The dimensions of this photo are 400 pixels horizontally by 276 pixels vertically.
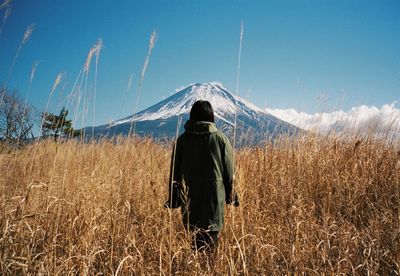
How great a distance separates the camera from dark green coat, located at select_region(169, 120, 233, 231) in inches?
100.0

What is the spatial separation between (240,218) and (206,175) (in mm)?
646

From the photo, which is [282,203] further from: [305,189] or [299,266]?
[299,266]

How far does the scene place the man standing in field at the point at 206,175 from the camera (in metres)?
2.54

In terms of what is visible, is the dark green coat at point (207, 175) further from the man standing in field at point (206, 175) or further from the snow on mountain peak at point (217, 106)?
the snow on mountain peak at point (217, 106)

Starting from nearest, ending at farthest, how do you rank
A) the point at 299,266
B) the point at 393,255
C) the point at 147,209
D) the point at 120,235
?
the point at 299,266
the point at 393,255
the point at 120,235
the point at 147,209

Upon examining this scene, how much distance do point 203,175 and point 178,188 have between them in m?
0.30

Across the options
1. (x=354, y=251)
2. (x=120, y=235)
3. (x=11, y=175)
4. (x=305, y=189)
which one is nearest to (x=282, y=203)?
(x=305, y=189)

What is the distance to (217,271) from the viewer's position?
203 centimetres

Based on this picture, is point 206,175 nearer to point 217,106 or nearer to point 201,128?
point 201,128

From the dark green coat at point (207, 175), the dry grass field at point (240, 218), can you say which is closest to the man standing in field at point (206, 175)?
the dark green coat at point (207, 175)

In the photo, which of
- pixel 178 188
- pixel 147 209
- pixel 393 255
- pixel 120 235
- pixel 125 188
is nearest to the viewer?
pixel 393 255

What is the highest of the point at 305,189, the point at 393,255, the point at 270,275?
the point at 305,189

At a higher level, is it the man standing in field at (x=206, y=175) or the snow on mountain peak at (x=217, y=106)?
the snow on mountain peak at (x=217, y=106)

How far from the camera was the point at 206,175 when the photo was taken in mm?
2572
